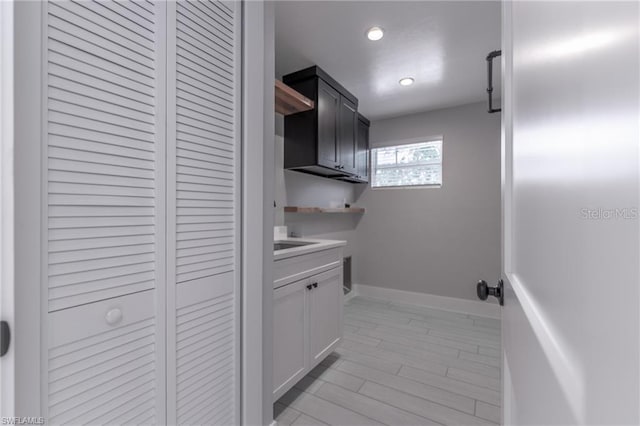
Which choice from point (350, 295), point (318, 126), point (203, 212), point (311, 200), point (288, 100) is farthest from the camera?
point (350, 295)

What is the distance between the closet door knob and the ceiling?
185cm

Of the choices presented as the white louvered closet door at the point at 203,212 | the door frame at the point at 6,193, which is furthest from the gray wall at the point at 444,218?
the door frame at the point at 6,193

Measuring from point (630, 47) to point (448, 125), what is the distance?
370 cm

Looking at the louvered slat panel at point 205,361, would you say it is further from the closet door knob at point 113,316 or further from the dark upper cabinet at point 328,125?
the dark upper cabinet at point 328,125

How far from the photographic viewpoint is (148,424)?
916 mm

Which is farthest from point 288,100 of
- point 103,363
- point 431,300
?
point 431,300

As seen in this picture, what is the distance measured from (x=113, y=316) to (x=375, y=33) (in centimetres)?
222

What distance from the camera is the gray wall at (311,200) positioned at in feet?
9.00

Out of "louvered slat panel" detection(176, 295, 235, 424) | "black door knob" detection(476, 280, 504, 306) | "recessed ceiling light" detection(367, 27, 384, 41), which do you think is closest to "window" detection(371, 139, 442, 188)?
"recessed ceiling light" detection(367, 27, 384, 41)

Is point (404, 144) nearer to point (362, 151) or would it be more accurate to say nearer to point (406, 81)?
point (362, 151)

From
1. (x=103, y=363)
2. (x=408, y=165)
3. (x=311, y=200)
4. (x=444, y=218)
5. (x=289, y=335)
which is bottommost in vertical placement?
(x=289, y=335)

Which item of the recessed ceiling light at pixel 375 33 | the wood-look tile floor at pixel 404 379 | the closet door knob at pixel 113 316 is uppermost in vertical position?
the recessed ceiling light at pixel 375 33

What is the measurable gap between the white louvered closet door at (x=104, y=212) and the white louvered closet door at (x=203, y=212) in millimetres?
50

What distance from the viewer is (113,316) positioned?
83 cm
